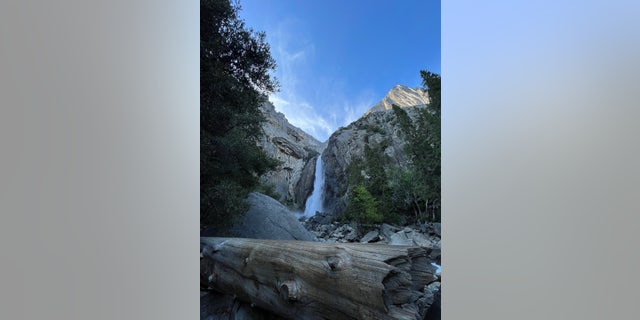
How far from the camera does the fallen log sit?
1.93 m

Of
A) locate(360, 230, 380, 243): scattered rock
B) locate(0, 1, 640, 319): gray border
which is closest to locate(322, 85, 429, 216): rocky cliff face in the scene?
locate(360, 230, 380, 243): scattered rock

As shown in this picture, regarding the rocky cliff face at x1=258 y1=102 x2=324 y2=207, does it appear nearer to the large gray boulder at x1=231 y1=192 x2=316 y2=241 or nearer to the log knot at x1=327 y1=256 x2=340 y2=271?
the large gray boulder at x1=231 y1=192 x2=316 y2=241

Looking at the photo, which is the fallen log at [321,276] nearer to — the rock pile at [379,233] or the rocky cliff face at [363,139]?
the rock pile at [379,233]

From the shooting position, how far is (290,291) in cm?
217

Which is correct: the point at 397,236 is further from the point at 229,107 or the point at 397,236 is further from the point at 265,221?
the point at 229,107

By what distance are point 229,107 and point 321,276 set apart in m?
1.51

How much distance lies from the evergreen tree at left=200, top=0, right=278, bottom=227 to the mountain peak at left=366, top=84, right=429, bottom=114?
87 cm

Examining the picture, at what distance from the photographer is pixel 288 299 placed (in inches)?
86.1

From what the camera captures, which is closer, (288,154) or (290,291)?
(290,291)
